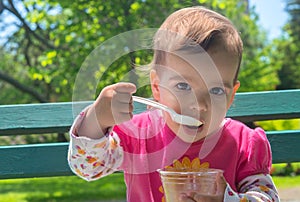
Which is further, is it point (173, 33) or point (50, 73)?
point (50, 73)

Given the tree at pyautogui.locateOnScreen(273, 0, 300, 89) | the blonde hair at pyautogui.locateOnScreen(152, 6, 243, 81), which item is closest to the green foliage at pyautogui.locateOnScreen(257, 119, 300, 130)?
the blonde hair at pyautogui.locateOnScreen(152, 6, 243, 81)

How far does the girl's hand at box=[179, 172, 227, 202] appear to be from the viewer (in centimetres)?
131

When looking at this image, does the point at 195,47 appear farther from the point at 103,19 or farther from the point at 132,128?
the point at 103,19

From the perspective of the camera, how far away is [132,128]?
1591 millimetres

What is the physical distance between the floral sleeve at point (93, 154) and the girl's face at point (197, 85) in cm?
18

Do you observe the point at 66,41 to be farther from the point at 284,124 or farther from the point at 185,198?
the point at 185,198

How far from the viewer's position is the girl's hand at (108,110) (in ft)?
4.34

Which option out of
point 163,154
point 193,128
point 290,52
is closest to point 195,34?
point 193,128

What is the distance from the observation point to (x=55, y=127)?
2.29 meters

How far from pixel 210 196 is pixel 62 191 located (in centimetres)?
754

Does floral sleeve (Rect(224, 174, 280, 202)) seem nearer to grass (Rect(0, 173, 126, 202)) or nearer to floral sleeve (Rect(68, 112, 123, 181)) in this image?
floral sleeve (Rect(68, 112, 123, 181))

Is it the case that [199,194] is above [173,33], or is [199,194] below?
below

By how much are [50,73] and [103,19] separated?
62.2 inches

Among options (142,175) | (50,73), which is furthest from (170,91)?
(50,73)
